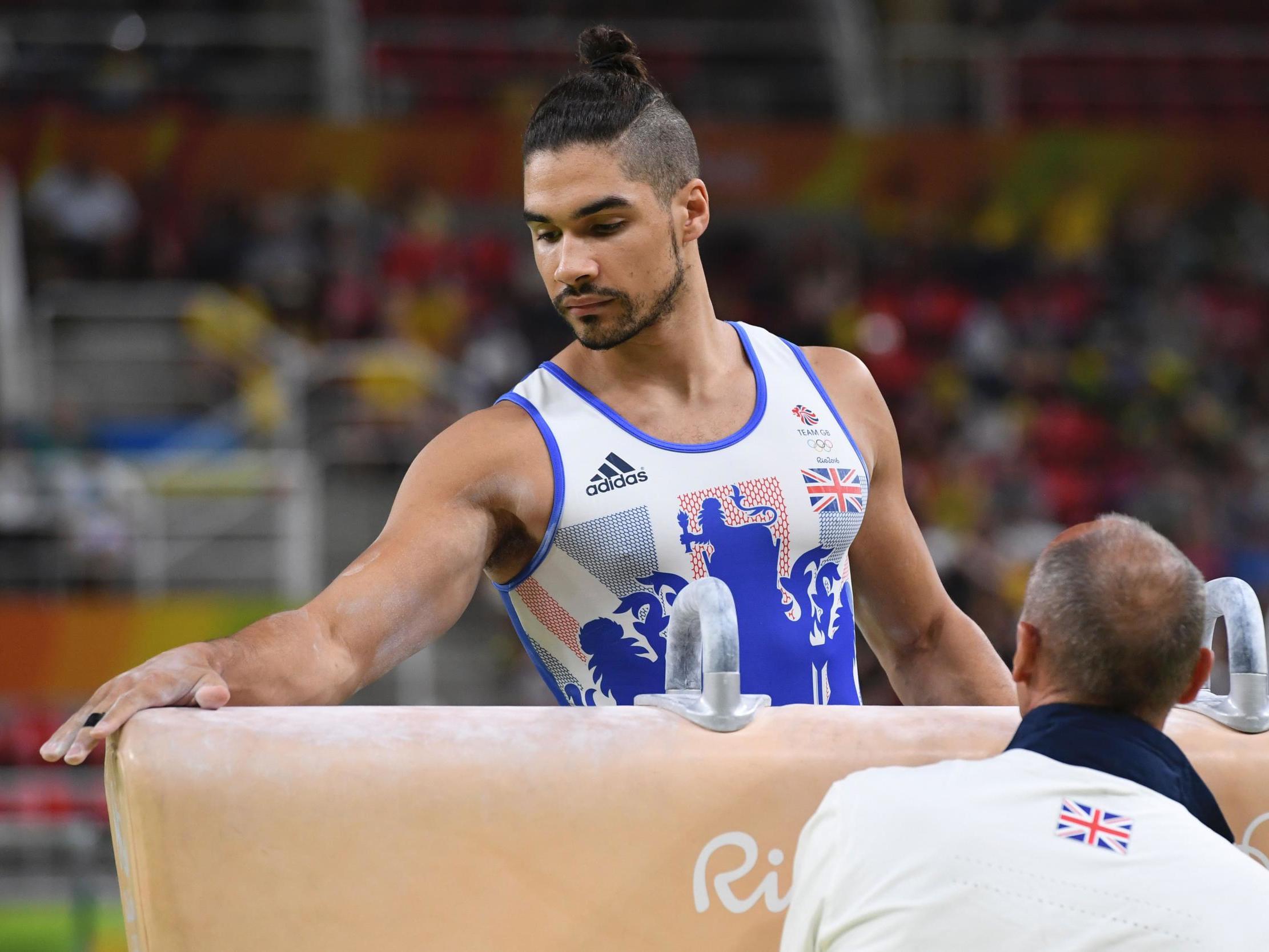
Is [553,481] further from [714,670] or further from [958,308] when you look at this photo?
[958,308]

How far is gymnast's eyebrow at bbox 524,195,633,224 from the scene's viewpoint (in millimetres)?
2418

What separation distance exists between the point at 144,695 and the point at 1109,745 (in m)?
1.14

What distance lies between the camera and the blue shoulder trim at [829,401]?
2.69 meters

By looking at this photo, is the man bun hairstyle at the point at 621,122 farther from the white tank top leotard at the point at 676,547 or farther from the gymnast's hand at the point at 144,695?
the gymnast's hand at the point at 144,695

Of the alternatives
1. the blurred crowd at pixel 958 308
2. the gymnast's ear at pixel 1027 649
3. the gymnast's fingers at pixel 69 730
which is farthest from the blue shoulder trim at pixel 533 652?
the blurred crowd at pixel 958 308

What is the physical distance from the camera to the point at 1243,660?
6.86 ft

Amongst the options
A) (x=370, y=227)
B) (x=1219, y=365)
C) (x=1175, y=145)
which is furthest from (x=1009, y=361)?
(x=370, y=227)

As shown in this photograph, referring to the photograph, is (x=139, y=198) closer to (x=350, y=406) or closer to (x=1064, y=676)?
(x=350, y=406)

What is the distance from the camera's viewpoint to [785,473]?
2570 millimetres

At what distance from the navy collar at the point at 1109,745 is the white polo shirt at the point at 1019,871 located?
0.02m

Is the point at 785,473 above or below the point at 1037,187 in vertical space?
below

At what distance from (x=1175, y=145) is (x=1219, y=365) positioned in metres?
2.12

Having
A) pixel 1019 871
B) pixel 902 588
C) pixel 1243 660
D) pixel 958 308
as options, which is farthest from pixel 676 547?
pixel 958 308

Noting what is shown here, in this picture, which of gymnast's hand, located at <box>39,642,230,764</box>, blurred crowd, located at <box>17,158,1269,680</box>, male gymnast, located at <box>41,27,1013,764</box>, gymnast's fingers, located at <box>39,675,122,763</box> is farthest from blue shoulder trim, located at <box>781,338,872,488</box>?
blurred crowd, located at <box>17,158,1269,680</box>
